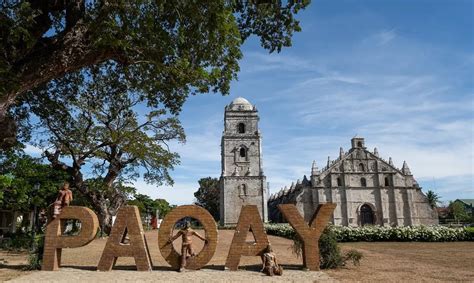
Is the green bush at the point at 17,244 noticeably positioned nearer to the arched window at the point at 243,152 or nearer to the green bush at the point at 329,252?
the green bush at the point at 329,252

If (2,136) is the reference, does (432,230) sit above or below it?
below

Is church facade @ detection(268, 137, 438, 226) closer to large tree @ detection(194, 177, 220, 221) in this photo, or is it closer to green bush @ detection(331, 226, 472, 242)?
green bush @ detection(331, 226, 472, 242)

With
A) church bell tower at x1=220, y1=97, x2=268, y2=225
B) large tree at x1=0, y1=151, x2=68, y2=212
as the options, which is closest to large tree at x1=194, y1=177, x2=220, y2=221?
church bell tower at x1=220, y1=97, x2=268, y2=225

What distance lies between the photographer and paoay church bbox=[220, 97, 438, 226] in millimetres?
42750

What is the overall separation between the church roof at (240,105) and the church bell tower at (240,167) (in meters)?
0.45

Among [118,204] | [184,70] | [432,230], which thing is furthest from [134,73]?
[432,230]

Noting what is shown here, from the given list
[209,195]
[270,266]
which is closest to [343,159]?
[209,195]

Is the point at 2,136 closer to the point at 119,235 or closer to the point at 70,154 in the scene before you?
the point at 119,235

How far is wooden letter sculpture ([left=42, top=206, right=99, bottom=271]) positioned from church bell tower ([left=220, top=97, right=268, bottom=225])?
34050 mm

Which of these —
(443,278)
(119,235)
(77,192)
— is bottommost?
(443,278)

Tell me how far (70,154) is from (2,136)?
1104cm

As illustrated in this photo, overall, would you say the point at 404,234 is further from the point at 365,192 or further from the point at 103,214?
the point at 365,192

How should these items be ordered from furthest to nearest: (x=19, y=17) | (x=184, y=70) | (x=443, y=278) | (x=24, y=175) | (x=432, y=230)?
(x=432, y=230) → (x=24, y=175) → (x=184, y=70) → (x=443, y=278) → (x=19, y=17)

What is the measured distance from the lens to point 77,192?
20359 mm
